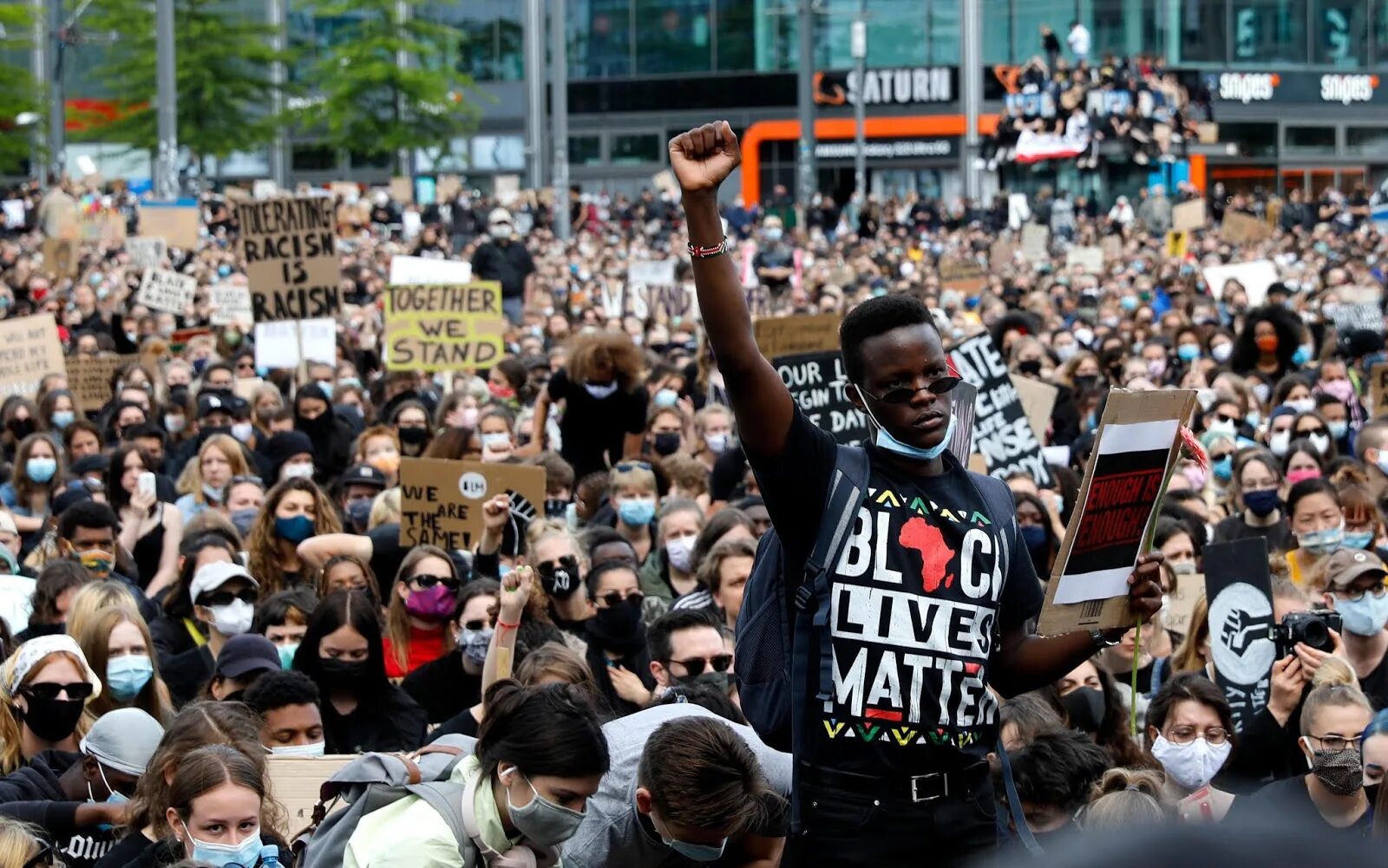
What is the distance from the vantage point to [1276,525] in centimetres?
964

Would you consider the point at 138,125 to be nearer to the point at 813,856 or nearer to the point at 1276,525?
the point at 1276,525

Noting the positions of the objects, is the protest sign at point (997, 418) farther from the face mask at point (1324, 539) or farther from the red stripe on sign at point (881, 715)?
the red stripe on sign at point (881, 715)

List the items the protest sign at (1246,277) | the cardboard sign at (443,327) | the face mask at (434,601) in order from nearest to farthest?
the face mask at (434,601) → the cardboard sign at (443,327) → the protest sign at (1246,277)

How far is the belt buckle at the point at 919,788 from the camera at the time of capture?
3.31 m

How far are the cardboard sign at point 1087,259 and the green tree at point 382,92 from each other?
22.0 metres

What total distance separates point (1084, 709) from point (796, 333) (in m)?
7.66

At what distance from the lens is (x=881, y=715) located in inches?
129

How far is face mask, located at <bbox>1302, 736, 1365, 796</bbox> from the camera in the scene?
17.6 ft

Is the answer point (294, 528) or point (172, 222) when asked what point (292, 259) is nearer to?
point (294, 528)

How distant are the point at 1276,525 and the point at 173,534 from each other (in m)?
5.33

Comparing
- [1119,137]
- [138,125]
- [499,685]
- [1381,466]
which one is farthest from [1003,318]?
[138,125]

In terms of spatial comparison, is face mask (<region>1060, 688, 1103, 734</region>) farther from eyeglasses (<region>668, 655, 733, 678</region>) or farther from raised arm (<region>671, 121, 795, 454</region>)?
raised arm (<region>671, 121, 795, 454</region>)

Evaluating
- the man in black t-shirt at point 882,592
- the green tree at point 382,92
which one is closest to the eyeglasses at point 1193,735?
the man in black t-shirt at point 882,592

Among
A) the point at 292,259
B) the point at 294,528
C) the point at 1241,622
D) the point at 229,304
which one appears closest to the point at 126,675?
Answer: the point at 294,528
